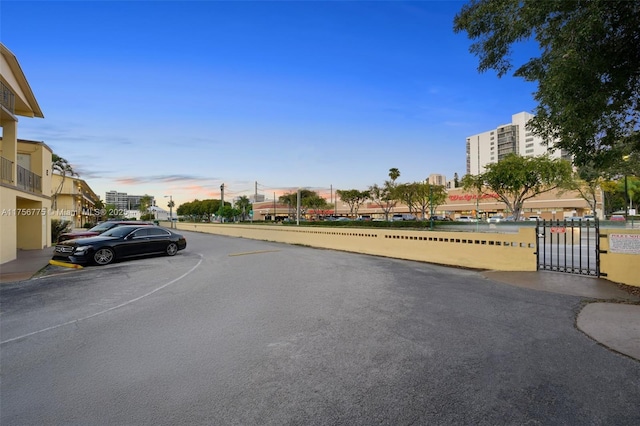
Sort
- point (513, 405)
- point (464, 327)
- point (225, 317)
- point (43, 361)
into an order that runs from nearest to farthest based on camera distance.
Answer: point (513, 405)
point (43, 361)
point (464, 327)
point (225, 317)

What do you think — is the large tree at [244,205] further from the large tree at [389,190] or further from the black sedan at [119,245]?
the black sedan at [119,245]

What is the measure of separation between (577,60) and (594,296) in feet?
16.2

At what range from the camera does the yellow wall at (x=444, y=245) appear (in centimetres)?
1181

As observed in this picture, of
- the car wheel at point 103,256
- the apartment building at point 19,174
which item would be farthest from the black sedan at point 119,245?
the apartment building at point 19,174

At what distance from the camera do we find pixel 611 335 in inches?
214

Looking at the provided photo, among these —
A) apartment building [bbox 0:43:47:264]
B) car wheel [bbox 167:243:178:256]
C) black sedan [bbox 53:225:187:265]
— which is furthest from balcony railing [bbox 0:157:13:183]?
car wheel [bbox 167:243:178:256]

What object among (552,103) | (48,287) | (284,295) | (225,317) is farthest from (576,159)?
(48,287)

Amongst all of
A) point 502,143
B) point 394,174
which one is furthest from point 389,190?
point 502,143

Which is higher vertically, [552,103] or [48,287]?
[552,103]

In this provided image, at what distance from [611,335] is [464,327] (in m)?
2.03

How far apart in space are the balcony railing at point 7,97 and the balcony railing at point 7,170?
2.47 m

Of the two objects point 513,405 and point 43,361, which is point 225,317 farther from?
point 513,405

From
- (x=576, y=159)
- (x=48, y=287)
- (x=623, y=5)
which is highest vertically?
(x=623, y=5)

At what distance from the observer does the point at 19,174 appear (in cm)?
1788
